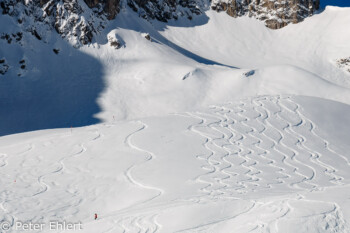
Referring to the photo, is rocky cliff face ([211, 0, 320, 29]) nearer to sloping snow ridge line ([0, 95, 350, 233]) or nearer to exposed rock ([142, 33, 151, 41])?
exposed rock ([142, 33, 151, 41])

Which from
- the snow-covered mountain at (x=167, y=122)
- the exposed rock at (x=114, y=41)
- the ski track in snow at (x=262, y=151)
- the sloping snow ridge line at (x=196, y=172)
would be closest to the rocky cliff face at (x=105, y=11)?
the snow-covered mountain at (x=167, y=122)

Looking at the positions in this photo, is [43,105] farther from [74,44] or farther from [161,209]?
[161,209]

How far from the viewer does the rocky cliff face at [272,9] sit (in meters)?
48.8

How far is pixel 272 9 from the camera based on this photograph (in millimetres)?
49906

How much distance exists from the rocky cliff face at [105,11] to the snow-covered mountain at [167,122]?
0.42 ft

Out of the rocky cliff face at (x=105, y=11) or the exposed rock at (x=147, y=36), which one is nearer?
the rocky cliff face at (x=105, y=11)

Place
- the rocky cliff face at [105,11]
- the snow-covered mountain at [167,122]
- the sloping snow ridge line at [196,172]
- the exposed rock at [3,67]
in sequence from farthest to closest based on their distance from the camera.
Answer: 1. the rocky cliff face at [105,11]
2. the exposed rock at [3,67]
3. the snow-covered mountain at [167,122]
4. the sloping snow ridge line at [196,172]

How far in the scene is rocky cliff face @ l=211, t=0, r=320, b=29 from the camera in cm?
4884

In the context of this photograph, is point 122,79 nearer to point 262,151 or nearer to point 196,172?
point 262,151

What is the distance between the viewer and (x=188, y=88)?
2911cm

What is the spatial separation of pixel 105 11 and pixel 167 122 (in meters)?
23.2

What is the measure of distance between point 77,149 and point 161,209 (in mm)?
6423

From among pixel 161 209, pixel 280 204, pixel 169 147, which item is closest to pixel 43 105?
pixel 169 147

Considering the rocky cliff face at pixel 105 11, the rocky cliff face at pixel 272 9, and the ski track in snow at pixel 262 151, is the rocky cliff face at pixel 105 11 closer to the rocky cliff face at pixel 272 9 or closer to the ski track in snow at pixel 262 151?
the rocky cliff face at pixel 272 9
